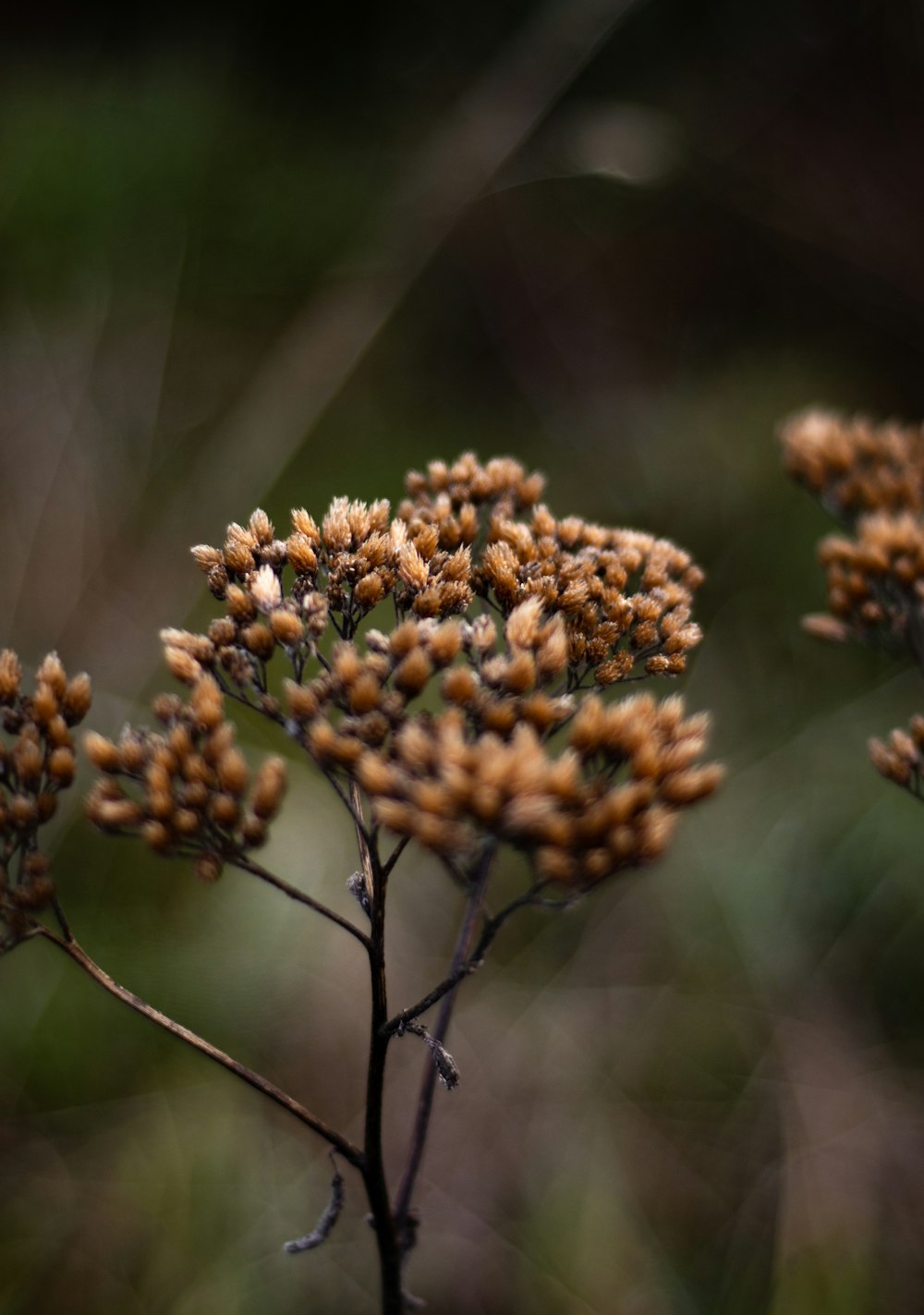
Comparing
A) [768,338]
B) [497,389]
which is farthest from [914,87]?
[497,389]

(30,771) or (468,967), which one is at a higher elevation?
(468,967)

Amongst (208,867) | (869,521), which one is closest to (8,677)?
(208,867)

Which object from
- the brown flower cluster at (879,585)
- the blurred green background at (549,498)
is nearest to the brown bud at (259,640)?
the brown flower cluster at (879,585)

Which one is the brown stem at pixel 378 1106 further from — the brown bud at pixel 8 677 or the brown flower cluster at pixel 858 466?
the brown flower cluster at pixel 858 466

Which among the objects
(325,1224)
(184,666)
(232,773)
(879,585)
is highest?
(879,585)

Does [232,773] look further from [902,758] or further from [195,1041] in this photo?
[902,758]

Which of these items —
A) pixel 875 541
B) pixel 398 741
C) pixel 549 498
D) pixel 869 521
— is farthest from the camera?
pixel 549 498

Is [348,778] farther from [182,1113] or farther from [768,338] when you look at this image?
[768,338]

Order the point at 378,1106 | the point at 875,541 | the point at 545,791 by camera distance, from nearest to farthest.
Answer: the point at 545,791 < the point at 378,1106 < the point at 875,541
